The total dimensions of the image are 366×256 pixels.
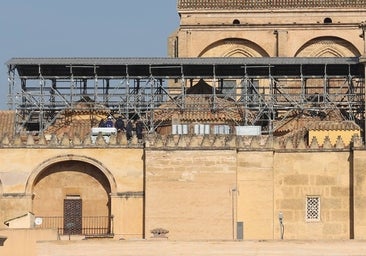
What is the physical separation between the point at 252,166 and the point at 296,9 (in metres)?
17.6

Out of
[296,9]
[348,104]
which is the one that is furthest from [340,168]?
[296,9]

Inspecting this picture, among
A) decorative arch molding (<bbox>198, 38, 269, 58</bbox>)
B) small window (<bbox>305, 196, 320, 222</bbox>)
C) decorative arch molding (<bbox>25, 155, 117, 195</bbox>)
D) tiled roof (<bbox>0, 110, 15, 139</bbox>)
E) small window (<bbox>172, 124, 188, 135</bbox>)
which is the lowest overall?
small window (<bbox>305, 196, 320, 222</bbox>)

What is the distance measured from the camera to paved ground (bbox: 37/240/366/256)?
44.3 meters

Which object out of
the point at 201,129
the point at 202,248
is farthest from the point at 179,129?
the point at 202,248

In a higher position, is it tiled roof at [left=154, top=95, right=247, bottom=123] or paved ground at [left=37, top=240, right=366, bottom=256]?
tiled roof at [left=154, top=95, right=247, bottom=123]


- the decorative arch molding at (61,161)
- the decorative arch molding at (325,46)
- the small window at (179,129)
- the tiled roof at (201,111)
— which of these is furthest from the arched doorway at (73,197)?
the decorative arch molding at (325,46)

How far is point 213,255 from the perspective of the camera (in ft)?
145

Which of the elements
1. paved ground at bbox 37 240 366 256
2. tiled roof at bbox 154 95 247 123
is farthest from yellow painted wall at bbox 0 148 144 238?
paved ground at bbox 37 240 366 256

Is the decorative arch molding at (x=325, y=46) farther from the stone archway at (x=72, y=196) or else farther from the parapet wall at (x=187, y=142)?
the stone archway at (x=72, y=196)

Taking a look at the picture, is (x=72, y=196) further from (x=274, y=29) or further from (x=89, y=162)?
(x=274, y=29)

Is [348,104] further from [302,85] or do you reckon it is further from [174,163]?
[174,163]

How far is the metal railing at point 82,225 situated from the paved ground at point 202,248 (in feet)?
20.8

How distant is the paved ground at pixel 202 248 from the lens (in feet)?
145

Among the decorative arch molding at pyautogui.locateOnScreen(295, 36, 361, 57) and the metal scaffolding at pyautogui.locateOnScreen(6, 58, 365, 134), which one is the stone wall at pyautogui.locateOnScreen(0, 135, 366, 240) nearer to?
the metal scaffolding at pyautogui.locateOnScreen(6, 58, 365, 134)
